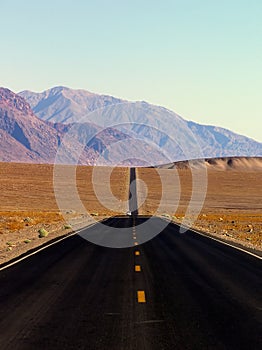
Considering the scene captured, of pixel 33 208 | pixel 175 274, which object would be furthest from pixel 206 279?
pixel 33 208

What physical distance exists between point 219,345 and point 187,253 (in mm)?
13985

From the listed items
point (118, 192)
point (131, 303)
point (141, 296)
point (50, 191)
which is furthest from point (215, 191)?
point (131, 303)

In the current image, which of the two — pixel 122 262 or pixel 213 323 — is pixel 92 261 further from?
pixel 213 323

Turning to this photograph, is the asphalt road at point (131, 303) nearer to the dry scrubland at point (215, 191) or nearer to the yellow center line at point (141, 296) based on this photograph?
the yellow center line at point (141, 296)

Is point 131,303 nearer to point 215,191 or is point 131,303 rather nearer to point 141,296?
point 141,296

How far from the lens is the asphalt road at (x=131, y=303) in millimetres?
8023

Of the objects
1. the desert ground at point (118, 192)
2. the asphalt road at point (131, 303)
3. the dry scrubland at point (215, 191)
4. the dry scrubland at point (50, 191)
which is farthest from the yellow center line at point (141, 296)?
the dry scrubland at point (215, 191)

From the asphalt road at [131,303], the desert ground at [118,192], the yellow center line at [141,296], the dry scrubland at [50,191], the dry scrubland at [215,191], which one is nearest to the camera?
the asphalt road at [131,303]

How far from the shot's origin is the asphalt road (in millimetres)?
8023

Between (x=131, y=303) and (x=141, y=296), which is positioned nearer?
(x=131, y=303)

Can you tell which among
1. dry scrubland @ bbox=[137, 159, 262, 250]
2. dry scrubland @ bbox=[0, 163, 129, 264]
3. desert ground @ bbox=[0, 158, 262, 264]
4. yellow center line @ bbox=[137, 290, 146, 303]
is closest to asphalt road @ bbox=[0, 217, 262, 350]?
yellow center line @ bbox=[137, 290, 146, 303]

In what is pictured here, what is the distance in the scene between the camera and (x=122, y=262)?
60.0ft

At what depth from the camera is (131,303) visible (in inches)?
428

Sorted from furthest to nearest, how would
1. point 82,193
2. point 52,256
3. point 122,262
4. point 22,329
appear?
point 82,193
point 52,256
point 122,262
point 22,329
